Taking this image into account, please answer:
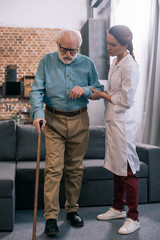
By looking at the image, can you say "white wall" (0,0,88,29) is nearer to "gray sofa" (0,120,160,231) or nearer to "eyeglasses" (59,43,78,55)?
"gray sofa" (0,120,160,231)

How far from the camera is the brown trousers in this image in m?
2.40

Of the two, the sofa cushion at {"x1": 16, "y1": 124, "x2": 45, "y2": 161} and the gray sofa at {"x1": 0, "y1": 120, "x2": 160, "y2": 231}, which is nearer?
the gray sofa at {"x1": 0, "y1": 120, "x2": 160, "y2": 231}

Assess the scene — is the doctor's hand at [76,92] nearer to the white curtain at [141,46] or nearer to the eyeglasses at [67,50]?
the eyeglasses at [67,50]

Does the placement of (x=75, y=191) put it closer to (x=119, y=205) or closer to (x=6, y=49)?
(x=119, y=205)

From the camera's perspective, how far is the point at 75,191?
2629 millimetres

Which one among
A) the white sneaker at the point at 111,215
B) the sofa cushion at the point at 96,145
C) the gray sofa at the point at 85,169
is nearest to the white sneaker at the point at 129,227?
the white sneaker at the point at 111,215

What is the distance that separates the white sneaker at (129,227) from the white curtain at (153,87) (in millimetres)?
1659

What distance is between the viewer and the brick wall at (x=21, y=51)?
785 centimetres

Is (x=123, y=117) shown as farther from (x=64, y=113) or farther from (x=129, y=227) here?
(x=129, y=227)

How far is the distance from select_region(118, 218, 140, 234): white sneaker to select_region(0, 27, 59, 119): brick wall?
5.66 metres

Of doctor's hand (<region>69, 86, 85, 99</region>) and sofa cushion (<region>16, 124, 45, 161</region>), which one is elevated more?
doctor's hand (<region>69, 86, 85, 99</region>)

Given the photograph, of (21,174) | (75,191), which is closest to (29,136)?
(21,174)

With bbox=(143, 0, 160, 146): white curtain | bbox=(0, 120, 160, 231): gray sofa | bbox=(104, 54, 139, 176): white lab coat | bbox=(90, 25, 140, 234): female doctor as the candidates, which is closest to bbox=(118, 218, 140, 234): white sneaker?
bbox=(90, 25, 140, 234): female doctor

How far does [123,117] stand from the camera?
97.9 inches
